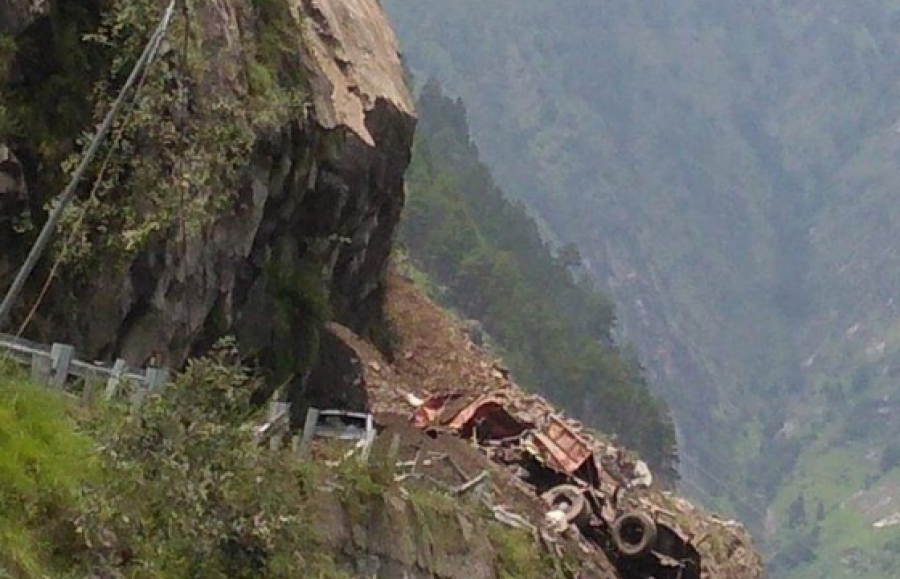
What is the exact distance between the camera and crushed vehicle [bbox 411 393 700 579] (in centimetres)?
2786

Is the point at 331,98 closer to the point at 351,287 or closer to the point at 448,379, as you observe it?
the point at 351,287

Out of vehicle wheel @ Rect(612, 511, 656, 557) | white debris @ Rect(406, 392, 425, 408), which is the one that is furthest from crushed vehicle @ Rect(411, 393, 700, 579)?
white debris @ Rect(406, 392, 425, 408)

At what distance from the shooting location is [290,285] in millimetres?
28109

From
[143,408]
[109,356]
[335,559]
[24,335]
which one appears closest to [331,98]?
[109,356]

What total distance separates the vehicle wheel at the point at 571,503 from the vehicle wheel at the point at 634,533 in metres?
0.57

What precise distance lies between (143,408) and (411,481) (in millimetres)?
7082

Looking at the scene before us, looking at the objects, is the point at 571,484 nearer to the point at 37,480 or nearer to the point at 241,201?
the point at 241,201

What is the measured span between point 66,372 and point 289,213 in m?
13.6

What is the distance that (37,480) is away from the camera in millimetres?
11219

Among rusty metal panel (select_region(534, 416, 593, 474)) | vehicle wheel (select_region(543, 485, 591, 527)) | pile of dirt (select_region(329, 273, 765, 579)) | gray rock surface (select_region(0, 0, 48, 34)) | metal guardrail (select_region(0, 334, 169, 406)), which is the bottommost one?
pile of dirt (select_region(329, 273, 765, 579))

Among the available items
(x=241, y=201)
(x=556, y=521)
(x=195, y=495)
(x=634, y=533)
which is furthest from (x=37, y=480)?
(x=634, y=533)

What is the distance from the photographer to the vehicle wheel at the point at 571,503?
27.6 metres

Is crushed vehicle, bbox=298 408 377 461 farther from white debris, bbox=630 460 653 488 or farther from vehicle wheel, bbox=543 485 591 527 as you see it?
white debris, bbox=630 460 653 488

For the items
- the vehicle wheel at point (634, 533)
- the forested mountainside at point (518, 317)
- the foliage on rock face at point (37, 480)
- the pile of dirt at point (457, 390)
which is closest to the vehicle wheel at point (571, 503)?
the pile of dirt at point (457, 390)
